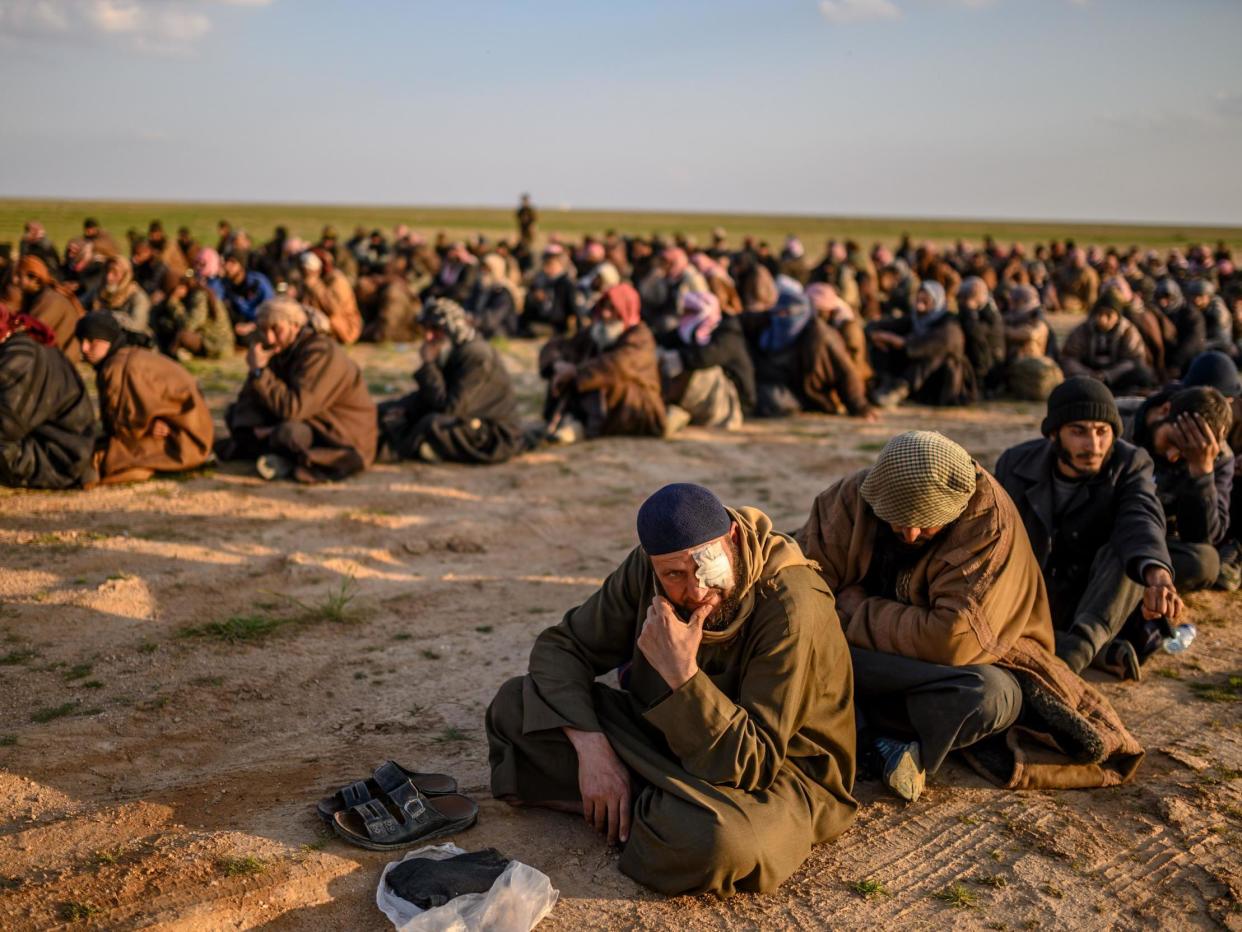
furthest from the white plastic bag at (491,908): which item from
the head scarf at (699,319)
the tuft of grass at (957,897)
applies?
the head scarf at (699,319)

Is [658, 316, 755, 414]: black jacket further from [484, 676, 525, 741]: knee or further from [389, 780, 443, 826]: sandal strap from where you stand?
[389, 780, 443, 826]: sandal strap

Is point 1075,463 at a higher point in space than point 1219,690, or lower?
higher

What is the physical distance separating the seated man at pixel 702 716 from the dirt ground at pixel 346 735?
145mm

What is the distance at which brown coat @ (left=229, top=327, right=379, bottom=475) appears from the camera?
743 centimetres

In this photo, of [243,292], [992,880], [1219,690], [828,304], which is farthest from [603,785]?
[243,292]

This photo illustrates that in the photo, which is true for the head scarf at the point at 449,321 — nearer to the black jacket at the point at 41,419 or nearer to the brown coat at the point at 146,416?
the brown coat at the point at 146,416

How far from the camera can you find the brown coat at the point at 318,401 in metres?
7.43

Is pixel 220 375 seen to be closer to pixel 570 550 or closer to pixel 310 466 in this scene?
pixel 310 466

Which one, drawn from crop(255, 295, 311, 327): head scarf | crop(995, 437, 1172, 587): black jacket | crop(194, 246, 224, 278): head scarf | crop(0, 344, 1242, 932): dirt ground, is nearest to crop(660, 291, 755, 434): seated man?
crop(0, 344, 1242, 932): dirt ground

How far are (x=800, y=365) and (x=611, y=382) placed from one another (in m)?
2.17

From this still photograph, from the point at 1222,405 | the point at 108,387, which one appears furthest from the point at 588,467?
the point at 1222,405

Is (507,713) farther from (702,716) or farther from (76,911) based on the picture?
(76,911)

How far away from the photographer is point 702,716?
294cm

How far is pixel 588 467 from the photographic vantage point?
827 centimetres
